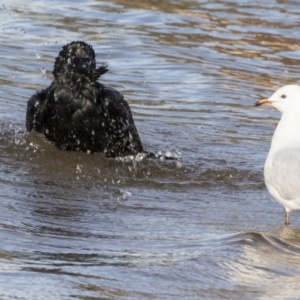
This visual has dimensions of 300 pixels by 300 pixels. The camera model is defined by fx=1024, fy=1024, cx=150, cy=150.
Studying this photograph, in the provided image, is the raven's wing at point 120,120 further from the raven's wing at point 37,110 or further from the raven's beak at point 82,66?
the raven's wing at point 37,110

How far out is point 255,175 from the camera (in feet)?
26.7

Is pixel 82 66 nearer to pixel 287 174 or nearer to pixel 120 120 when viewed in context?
pixel 120 120

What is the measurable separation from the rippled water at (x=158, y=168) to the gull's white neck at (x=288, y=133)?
0.50 meters

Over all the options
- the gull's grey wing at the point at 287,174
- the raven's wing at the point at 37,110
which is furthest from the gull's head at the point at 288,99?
the raven's wing at the point at 37,110

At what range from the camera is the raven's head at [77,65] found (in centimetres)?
822

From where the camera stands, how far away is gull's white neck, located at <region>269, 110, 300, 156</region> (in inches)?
271

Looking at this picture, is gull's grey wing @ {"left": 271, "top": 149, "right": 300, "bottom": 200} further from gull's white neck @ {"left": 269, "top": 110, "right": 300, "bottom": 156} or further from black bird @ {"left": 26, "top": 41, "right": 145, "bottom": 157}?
black bird @ {"left": 26, "top": 41, "right": 145, "bottom": 157}

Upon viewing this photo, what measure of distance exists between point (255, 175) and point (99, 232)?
2.24 metres

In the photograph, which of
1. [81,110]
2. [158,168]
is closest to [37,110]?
[81,110]

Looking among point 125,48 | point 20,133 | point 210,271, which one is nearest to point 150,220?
point 210,271

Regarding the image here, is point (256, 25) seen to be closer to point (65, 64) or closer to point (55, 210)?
point (65, 64)

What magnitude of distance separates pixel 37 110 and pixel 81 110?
0.47 metres

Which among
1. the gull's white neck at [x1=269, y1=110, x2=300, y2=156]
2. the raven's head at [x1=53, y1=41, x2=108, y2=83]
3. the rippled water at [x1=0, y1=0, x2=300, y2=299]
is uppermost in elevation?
the raven's head at [x1=53, y1=41, x2=108, y2=83]

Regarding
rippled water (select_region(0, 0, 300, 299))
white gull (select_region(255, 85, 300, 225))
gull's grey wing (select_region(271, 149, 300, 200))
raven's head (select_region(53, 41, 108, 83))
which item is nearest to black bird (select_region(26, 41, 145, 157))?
raven's head (select_region(53, 41, 108, 83))
